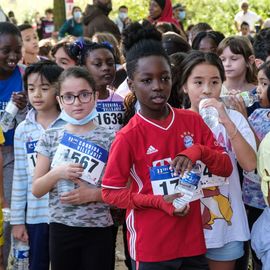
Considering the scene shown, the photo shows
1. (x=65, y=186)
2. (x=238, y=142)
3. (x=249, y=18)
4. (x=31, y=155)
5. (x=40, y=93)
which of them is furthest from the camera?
(x=249, y=18)

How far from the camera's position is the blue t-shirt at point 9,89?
5141mm

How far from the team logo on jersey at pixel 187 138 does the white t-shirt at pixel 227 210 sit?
45 cm

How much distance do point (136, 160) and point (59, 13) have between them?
14.3m

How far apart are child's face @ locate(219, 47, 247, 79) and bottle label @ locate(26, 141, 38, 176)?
1959 mm

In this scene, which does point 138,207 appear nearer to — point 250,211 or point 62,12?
point 250,211

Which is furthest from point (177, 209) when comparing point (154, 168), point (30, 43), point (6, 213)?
point (30, 43)

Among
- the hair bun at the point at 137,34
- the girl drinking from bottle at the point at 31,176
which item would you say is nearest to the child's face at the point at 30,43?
the girl drinking from bottle at the point at 31,176

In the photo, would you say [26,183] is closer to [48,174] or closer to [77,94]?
[48,174]

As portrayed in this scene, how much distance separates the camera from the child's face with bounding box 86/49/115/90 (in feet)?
16.3

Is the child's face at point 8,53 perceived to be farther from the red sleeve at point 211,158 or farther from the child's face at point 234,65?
the red sleeve at point 211,158

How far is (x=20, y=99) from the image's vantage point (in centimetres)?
492

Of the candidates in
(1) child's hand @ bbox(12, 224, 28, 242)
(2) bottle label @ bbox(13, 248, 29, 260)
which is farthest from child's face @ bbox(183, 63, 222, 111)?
(2) bottle label @ bbox(13, 248, 29, 260)

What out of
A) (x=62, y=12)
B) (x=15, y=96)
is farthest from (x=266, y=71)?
(x=62, y=12)

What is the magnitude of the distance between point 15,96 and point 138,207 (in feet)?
6.63
